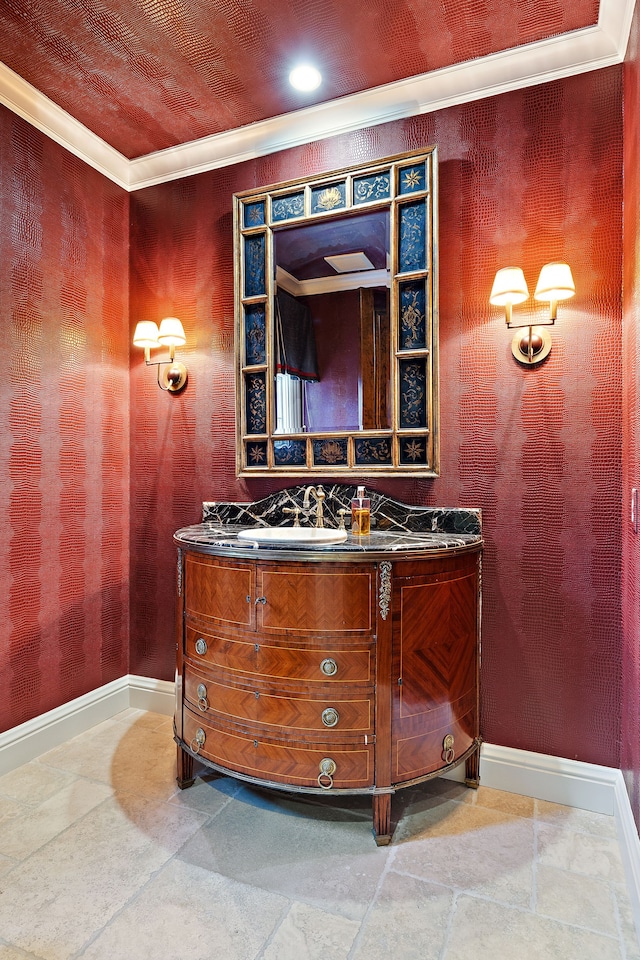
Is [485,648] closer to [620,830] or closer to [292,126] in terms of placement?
[620,830]

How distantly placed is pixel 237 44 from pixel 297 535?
72.2 inches

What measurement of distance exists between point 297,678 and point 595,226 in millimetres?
1918

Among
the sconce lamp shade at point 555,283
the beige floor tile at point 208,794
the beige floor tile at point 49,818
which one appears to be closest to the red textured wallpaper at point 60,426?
the beige floor tile at point 49,818

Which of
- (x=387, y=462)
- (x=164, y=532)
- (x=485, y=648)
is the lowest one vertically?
(x=485, y=648)

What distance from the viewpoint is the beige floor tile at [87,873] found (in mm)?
1435

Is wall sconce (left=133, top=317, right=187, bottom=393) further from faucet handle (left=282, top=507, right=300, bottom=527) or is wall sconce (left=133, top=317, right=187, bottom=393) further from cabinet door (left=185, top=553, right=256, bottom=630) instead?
cabinet door (left=185, top=553, right=256, bottom=630)

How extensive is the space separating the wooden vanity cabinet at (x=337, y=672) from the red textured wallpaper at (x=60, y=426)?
3.09 feet

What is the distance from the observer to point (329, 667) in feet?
5.83

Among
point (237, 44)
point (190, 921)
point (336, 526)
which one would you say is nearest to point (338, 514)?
point (336, 526)

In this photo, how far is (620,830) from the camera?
1.81 meters

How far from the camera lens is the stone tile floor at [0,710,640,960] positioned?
4.60ft

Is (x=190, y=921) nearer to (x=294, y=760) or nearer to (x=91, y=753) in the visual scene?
(x=294, y=760)

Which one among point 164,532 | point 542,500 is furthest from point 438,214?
point 164,532

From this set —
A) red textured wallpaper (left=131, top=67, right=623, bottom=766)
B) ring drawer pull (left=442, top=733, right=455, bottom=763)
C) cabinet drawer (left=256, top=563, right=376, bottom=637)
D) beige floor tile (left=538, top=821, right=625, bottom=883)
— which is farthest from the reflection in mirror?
beige floor tile (left=538, top=821, right=625, bottom=883)
